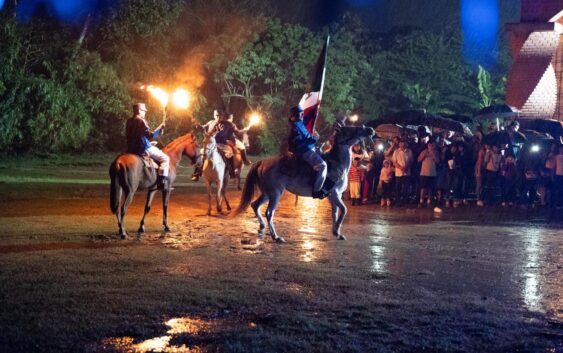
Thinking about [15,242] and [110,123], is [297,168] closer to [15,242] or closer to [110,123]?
[15,242]

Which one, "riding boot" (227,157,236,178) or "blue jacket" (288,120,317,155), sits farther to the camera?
"riding boot" (227,157,236,178)

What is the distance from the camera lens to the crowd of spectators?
20312 mm

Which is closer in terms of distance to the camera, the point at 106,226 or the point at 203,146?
the point at 106,226

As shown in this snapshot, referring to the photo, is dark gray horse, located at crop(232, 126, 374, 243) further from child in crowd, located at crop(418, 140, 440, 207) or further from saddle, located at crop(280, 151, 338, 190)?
child in crowd, located at crop(418, 140, 440, 207)

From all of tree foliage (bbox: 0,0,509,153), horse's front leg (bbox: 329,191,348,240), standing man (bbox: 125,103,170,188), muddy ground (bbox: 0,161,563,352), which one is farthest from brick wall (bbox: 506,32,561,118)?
standing man (bbox: 125,103,170,188)

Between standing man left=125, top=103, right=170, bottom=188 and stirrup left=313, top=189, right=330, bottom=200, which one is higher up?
standing man left=125, top=103, right=170, bottom=188

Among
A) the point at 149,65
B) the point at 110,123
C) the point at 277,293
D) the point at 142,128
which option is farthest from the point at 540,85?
the point at 110,123

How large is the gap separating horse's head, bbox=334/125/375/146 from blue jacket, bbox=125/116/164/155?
11.7 feet

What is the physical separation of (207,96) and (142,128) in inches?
1429

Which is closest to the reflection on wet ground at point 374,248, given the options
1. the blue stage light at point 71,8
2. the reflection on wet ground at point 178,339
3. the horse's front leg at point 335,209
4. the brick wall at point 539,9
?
the reflection on wet ground at point 178,339

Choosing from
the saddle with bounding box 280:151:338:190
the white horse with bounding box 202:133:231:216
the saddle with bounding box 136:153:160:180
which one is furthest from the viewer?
the white horse with bounding box 202:133:231:216

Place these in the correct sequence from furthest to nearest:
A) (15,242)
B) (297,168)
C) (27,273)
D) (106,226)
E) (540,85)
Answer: (540,85)
(106,226)
(297,168)
(15,242)
(27,273)

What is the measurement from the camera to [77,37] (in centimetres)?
3534

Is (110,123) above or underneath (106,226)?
above
